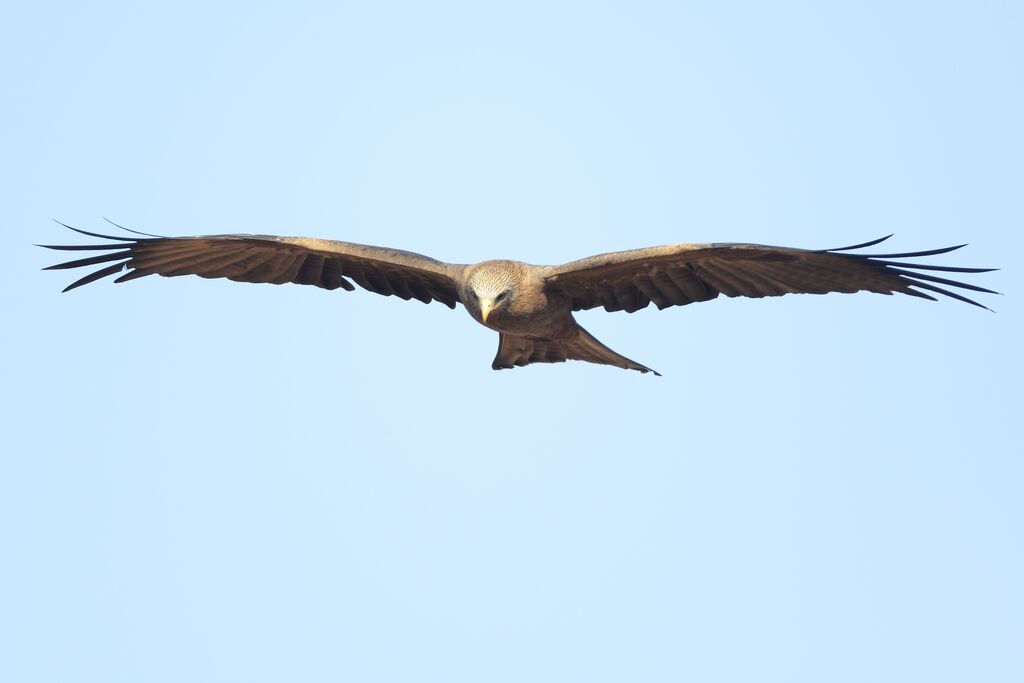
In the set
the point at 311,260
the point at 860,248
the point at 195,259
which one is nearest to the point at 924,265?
the point at 860,248

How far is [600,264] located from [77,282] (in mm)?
4279

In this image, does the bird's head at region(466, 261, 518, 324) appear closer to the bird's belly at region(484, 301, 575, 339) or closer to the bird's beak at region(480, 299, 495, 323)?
the bird's beak at region(480, 299, 495, 323)

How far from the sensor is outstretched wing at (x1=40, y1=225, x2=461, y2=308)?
13078 mm

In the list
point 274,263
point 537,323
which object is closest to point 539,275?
point 537,323

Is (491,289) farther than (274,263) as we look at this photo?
No

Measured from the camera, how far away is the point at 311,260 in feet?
44.0

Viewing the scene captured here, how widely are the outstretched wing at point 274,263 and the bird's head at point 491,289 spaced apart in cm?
72

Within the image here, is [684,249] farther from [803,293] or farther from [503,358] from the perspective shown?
[503,358]

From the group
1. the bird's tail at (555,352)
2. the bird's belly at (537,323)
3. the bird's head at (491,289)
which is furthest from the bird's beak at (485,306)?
the bird's tail at (555,352)

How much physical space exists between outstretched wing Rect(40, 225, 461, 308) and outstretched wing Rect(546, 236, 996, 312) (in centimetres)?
123

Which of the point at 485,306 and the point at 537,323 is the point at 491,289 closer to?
the point at 485,306

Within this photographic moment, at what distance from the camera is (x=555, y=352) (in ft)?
44.5

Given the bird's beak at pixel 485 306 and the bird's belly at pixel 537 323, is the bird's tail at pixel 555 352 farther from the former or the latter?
the bird's beak at pixel 485 306

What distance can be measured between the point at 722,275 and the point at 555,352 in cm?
178
